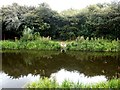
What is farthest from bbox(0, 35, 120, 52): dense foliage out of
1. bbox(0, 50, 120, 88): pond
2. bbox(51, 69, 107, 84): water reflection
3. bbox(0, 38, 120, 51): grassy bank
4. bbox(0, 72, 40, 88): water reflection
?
bbox(0, 72, 40, 88): water reflection

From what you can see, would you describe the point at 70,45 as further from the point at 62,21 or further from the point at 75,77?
the point at 75,77

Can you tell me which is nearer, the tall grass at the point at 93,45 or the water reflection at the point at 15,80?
the water reflection at the point at 15,80

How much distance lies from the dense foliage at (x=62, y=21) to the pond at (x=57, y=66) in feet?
10.9

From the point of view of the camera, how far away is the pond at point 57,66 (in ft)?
28.4

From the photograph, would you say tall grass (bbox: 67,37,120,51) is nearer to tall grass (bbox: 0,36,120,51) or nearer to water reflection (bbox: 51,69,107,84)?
tall grass (bbox: 0,36,120,51)

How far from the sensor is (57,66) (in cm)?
1056

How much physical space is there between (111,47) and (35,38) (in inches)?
177

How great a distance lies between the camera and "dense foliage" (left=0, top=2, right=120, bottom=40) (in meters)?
16.8

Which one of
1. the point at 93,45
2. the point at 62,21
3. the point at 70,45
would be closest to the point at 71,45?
the point at 70,45

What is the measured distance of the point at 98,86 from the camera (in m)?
6.55

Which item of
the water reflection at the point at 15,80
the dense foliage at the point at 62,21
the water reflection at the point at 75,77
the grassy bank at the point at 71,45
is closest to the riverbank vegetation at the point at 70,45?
the grassy bank at the point at 71,45

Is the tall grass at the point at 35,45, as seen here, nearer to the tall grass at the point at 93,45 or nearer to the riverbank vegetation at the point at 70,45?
the riverbank vegetation at the point at 70,45

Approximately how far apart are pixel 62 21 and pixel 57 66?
26.0ft

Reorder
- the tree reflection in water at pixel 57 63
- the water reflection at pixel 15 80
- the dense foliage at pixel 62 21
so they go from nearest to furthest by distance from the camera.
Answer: the water reflection at pixel 15 80 → the tree reflection in water at pixel 57 63 → the dense foliage at pixel 62 21
